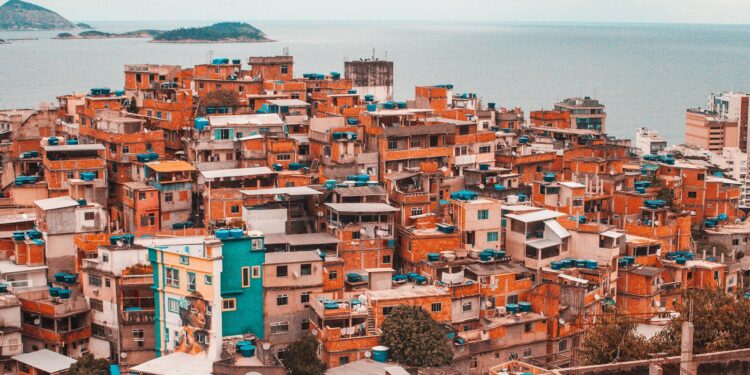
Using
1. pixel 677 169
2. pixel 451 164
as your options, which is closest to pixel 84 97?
pixel 451 164

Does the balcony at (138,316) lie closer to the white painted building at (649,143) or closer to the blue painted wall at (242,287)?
the blue painted wall at (242,287)

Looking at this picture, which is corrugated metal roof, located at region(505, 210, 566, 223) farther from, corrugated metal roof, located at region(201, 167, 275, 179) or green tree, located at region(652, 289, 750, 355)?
green tree, located at region(652, 289, 750, 355)

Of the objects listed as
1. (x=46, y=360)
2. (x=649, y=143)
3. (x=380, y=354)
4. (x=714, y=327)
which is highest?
(x=649, y=143)

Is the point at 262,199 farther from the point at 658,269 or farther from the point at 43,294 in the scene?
the point at 658,269

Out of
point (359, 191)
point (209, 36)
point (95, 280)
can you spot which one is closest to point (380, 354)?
point (95, 280)

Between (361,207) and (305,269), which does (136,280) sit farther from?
(361,207)

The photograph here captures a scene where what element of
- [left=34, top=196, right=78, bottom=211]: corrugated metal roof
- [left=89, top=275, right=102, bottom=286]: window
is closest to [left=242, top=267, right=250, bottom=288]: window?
[left=89, top=275, right=102, bottom=286]: window
